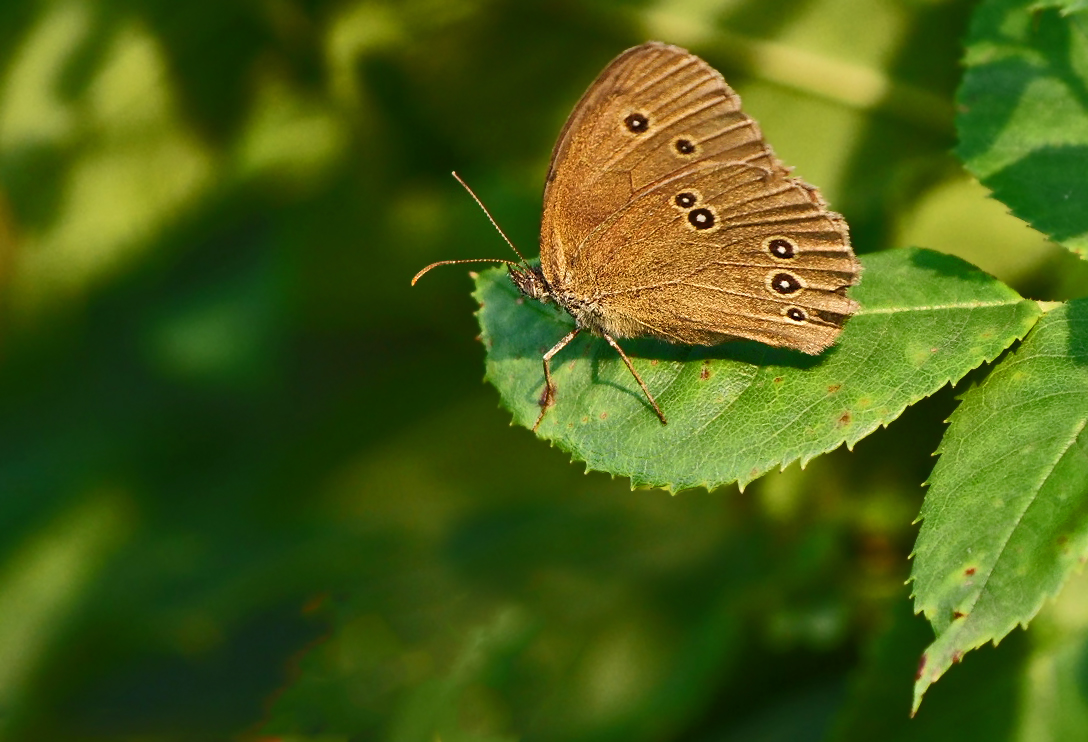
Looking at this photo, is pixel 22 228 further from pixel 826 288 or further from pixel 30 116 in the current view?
pixel 826 288

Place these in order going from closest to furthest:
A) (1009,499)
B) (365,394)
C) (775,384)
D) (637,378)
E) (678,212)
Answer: (1009,499), (775,384), (637,378), (678,212), (365,394)

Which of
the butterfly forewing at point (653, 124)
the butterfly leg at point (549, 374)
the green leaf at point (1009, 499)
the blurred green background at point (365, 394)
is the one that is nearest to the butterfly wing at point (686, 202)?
the butterfly forewing at point (653, 124)

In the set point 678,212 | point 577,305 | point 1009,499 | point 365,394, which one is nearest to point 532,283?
point 577,305

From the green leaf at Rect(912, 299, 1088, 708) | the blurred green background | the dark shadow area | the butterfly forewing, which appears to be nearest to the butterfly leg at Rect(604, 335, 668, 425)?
the butterfly forewing

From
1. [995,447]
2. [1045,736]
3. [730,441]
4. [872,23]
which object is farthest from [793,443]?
[872,23]

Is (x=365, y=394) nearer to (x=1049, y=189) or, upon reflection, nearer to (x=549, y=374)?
(x=549, y=374)

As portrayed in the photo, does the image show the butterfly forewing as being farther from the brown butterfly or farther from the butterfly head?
the butterfly head
